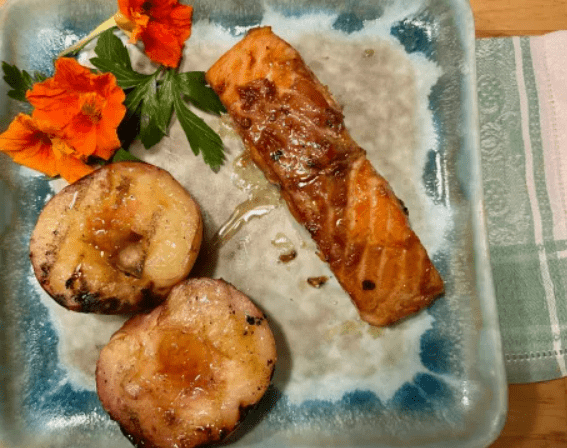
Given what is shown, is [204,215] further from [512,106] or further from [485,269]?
[512,106]

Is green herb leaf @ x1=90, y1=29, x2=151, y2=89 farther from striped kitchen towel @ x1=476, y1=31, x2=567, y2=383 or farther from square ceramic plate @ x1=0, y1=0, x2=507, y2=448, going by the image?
striped kitchen towel @ x1=476, y1=31, x2=567, y2=383

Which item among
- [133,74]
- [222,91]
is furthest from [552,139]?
[133,74]

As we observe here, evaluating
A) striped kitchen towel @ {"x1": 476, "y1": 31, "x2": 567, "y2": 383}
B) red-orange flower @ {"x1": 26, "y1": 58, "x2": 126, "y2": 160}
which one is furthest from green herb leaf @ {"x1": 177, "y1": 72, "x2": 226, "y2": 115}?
striped kitchen towel @ {"x1": 476, "y1": 31, "x2": 567, "y2": 383}

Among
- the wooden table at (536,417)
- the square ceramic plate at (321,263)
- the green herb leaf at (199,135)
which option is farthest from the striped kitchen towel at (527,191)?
the green herb leaf at (199,135)

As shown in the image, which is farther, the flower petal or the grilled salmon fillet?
the flower petal

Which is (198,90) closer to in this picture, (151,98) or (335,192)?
(151,98)

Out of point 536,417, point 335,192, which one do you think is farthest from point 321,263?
point 536,417

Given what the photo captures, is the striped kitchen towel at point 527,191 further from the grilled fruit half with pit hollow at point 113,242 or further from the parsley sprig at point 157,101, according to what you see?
the grilled fruit half with pit hollow at point 113,242
